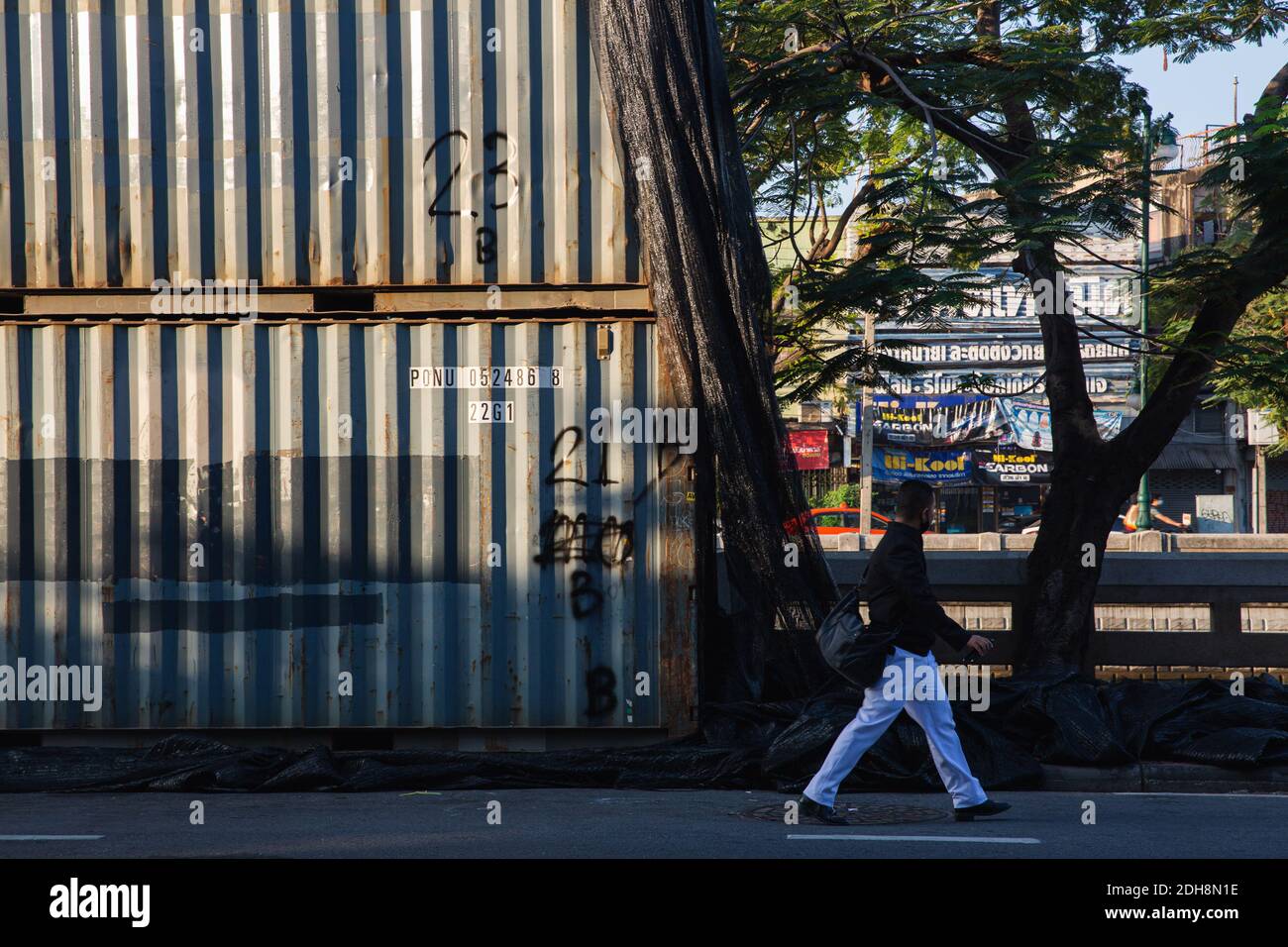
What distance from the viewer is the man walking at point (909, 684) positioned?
6.36 metres

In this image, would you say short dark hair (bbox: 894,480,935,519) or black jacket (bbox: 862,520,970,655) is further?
short dark hair (bbox: 894,480,935,519)

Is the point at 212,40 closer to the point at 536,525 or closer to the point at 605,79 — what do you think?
the point at 605,79

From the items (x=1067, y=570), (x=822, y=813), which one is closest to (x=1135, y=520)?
(x=1067, y=570)

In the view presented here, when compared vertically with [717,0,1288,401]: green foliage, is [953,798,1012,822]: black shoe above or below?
below

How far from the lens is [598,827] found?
6.39 meters

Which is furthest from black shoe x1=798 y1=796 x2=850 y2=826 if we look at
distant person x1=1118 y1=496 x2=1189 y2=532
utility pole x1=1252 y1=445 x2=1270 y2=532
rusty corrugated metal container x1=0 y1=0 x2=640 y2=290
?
utility pole x1=1252 y1=445 x2=1270 y2=532

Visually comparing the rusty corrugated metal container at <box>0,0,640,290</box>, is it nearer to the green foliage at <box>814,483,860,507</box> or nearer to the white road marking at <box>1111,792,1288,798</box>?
the white road marking at <box>1111,792,1288,798</box>

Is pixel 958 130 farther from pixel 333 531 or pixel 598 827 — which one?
pixel 598 827

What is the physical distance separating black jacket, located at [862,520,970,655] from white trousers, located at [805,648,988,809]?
111 mm

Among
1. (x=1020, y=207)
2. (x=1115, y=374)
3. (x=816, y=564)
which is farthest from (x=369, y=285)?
(x=1115, y=374)

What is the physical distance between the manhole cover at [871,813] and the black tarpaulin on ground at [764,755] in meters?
0.55

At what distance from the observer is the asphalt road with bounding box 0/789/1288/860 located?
19.0ft

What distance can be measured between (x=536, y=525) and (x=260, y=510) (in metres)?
1.85
